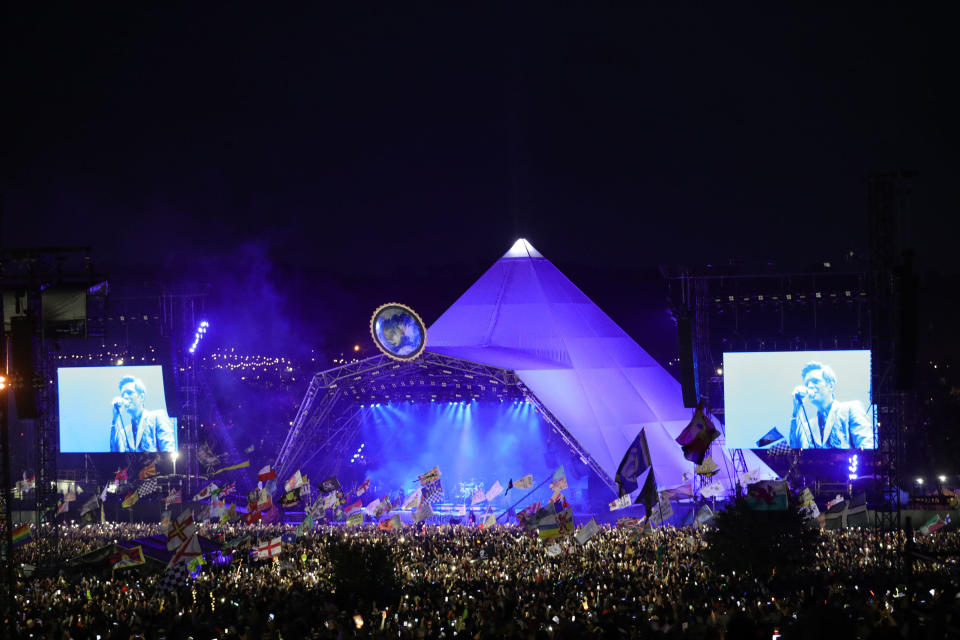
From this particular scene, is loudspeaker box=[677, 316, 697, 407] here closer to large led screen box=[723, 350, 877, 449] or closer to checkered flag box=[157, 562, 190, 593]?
large led screen box=[723, 350, 877, 449]

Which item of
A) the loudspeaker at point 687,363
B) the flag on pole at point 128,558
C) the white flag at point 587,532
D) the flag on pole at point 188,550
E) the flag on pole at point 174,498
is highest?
the loudspeaker at point 687,363

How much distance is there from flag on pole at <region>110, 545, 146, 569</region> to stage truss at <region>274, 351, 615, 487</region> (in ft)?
55.8

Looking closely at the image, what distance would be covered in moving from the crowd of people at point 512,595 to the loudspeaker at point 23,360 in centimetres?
442

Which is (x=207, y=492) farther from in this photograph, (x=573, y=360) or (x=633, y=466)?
(x=573, y=360)

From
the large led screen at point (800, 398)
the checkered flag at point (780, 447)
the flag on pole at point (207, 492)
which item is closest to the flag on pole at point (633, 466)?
the flag on pole at point (207, 492)

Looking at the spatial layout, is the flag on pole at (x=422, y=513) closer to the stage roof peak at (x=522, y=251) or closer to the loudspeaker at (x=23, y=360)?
the loudspeaker at (x=23, y=360)

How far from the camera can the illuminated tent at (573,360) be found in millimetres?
37062

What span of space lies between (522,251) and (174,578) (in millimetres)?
33918

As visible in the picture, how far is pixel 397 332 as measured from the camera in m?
37.3

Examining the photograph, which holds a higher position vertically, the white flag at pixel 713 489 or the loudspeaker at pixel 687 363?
the loudspeaker at pixel 687 363

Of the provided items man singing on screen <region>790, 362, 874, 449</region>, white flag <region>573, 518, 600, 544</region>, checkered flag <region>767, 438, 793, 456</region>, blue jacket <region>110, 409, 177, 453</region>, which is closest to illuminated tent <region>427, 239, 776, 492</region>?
checkered flag <region>767, 438, 793, 456</region>

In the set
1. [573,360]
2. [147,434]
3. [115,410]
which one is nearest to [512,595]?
[573,360]

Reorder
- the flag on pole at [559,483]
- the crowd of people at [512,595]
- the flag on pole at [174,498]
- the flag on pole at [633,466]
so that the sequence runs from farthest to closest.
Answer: the flag on pole at [174,498] → the flag on pole at [559,483] → the flag on pole at [633,466] → the crowd of people at [512,595]

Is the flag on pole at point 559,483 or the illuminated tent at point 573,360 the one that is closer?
the flag on pole at point 559,483
